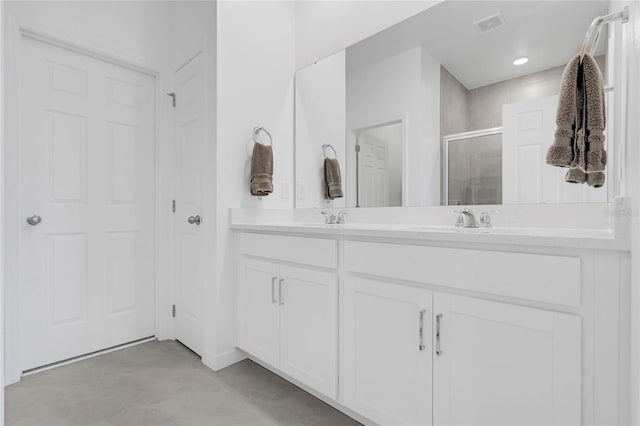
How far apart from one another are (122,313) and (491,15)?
109 inches

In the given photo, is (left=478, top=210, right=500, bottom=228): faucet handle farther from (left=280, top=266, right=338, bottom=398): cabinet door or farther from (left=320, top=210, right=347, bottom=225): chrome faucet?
(left=320, top=210, right=347, bottom=225): chrome faucet

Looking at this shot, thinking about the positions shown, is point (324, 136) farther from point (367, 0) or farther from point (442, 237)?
point (442, 237)

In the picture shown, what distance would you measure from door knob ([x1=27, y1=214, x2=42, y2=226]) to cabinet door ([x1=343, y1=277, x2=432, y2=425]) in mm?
1804

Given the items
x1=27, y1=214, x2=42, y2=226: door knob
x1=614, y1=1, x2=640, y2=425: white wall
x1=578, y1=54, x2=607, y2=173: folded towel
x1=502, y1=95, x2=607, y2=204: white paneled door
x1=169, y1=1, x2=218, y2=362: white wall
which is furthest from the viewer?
x1=169, y1=1, x2=218, y2=362: white wall

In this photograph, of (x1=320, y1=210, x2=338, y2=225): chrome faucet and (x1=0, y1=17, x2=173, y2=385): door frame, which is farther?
(x1=320, y1=210, x2=338, y2=225): chrome faucet

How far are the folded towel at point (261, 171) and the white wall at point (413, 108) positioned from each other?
0.63 meters

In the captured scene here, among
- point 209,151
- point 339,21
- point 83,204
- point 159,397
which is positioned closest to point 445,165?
point 339,21

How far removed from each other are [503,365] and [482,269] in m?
0.28

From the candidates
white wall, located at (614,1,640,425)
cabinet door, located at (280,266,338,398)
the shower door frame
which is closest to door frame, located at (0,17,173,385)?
cabinet door, located at (280,266,338,398)

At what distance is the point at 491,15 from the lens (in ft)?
5.26

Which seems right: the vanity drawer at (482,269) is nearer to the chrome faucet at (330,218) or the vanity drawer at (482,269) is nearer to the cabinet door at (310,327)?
the cabinet door at (310,327)

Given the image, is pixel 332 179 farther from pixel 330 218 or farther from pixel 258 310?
pixel 258 310

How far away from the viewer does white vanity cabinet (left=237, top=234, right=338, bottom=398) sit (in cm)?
149

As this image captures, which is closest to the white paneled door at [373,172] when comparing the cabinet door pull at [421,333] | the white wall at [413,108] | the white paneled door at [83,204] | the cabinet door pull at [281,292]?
the white wall at [413,108]
